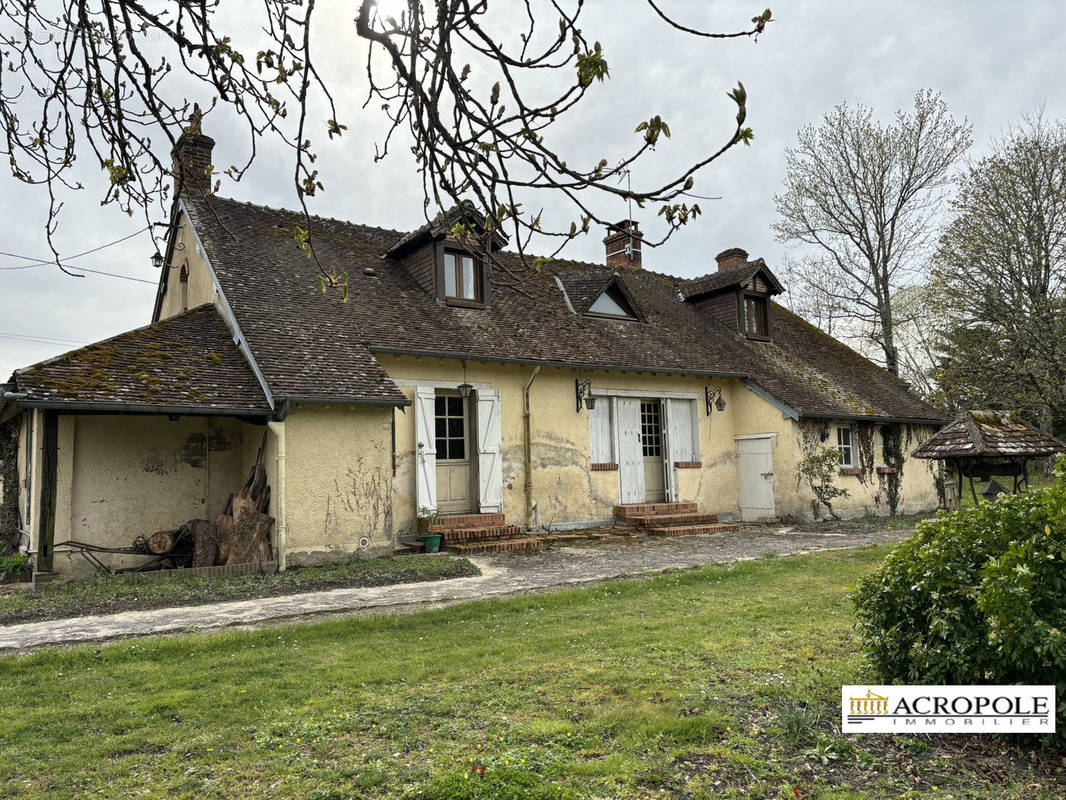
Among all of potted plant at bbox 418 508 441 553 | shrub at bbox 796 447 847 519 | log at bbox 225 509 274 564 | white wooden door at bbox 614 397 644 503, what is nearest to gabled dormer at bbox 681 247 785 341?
shrub at bbox 796 447 847 519

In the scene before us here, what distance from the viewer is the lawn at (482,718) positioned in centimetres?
324

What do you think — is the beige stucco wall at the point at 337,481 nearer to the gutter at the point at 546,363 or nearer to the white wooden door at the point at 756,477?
the gutter at the point at 546,363

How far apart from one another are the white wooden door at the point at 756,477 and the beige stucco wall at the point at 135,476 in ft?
33.8

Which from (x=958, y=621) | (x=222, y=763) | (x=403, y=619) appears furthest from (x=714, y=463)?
(x=222, y=763)

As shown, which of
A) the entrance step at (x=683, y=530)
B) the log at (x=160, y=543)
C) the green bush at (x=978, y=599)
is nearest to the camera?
the green bush at (x=978, y=599)

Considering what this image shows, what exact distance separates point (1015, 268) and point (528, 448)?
11.5m

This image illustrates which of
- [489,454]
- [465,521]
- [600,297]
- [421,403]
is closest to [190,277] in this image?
[421,403]

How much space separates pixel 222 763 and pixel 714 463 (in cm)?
1354

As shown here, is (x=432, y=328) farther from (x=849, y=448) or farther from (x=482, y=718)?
(x=849, y=448)

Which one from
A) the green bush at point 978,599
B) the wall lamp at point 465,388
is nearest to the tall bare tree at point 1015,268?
the wall lamp at point 465,388

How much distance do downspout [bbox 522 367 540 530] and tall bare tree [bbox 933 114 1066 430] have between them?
33.4 feet

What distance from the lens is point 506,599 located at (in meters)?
7.41

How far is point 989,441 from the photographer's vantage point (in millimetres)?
10727

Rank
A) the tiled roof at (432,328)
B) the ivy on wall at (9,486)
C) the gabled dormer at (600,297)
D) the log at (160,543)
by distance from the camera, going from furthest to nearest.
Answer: the gabled dormer at (600,297) < the ivy on wall at (9,486) < the tiled roof at (432,328) < the log at (160,543)
